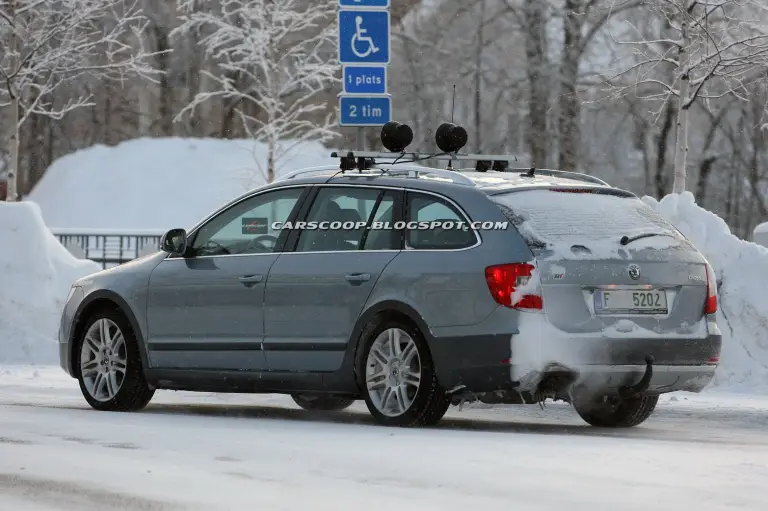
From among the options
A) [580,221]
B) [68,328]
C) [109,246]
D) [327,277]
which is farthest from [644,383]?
[109,246]

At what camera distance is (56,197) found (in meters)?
52.5

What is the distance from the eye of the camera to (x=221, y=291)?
11352 millimetres

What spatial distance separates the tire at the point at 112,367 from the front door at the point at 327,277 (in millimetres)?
1219

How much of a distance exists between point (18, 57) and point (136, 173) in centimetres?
2486

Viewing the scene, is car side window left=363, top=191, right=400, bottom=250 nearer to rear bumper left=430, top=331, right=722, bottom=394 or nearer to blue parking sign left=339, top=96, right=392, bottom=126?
rear bumper left=430, top=331, right=722, bottom=394

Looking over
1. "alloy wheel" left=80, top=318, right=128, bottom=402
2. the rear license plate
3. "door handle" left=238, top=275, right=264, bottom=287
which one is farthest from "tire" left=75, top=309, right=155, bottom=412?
the rear license plate

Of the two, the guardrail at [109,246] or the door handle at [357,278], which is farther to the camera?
the guardrail at [109,246]

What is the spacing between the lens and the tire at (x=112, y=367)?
38.7 ft

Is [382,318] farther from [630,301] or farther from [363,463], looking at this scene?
[363,463]

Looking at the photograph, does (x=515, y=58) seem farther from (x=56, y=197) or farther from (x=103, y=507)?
(x=103, y=507)

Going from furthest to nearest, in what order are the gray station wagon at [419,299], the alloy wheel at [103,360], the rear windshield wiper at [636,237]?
the alloy wheel at [103,360]
the rear windshield wiper at [636,237]
the gray station wagon at [419,299]

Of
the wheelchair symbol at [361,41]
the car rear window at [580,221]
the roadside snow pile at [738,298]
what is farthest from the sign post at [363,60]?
the car rear window at [580,221]

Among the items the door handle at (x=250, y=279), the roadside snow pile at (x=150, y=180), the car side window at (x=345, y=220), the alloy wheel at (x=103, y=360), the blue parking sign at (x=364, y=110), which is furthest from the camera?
the roadside snow pile at (x=150, y=180)

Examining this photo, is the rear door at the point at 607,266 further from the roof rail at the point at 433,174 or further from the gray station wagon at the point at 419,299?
the roof rail at the point at 433,174
